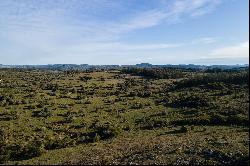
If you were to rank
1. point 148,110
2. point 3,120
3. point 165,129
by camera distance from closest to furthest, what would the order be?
point 165,129 → point 3,120 → point 148,110

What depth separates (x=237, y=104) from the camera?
56.5 m

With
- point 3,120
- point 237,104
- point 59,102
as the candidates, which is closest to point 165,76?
point 59,102

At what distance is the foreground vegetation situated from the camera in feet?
104

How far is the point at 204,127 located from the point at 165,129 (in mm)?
4384

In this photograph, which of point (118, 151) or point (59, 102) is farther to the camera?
point (59, 102)

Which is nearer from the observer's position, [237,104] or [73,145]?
[73,145]

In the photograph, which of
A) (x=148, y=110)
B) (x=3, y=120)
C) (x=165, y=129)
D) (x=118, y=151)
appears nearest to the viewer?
(x=118, y=151)

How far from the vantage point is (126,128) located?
150ft

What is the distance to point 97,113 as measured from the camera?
58.5m

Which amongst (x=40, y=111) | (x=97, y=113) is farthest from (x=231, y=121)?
(x=40, y=111)

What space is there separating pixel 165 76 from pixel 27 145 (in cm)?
9231

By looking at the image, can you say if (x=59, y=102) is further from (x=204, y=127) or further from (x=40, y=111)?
(x=204, y=127)

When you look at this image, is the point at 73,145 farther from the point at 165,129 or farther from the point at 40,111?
the point at 40,111

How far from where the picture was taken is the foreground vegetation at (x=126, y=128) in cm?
3183
